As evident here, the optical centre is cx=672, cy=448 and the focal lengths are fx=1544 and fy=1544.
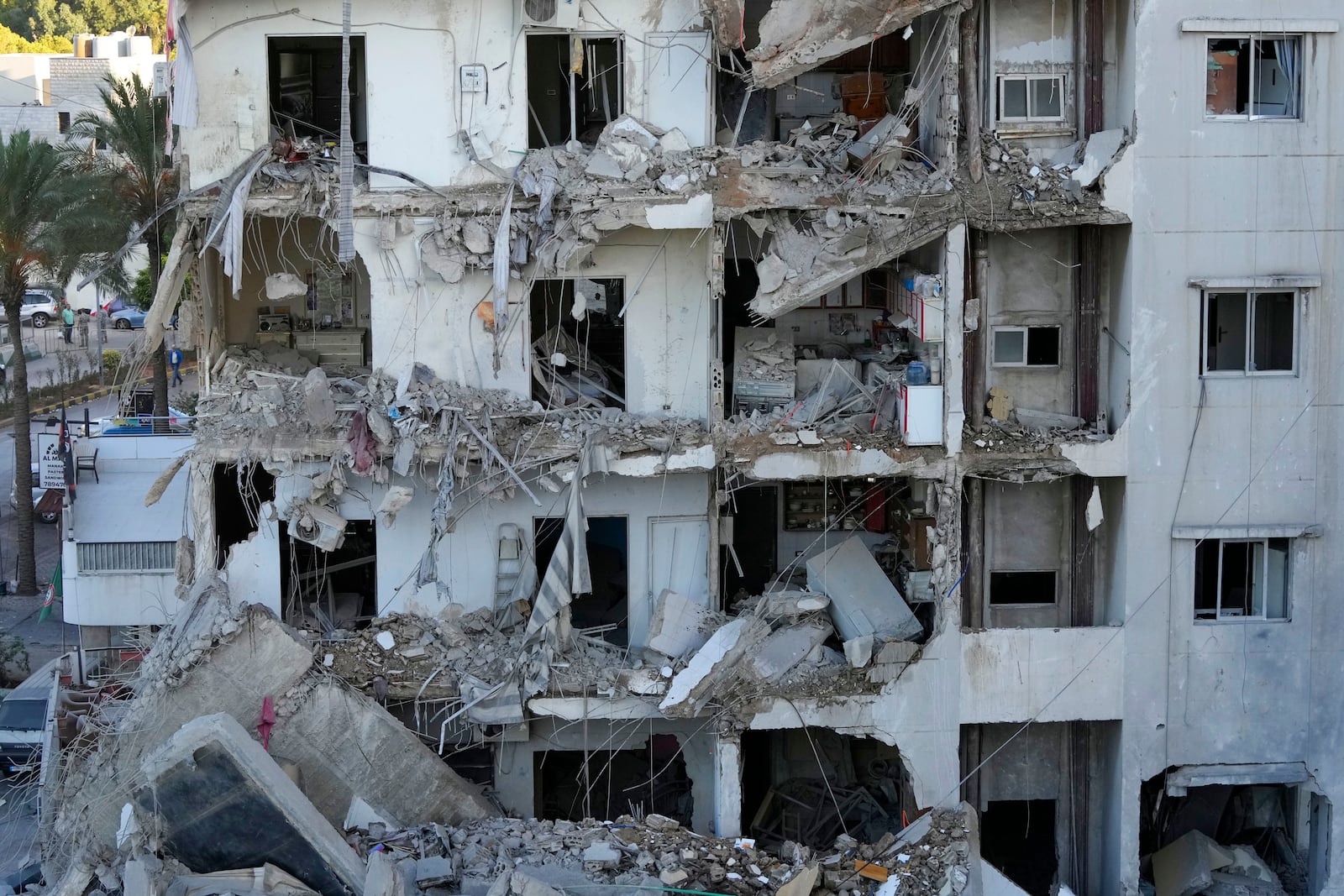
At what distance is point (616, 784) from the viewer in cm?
2477

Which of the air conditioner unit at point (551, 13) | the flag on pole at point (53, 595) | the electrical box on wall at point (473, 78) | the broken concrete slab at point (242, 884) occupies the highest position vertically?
the air conditioner unit at point (551, 13)

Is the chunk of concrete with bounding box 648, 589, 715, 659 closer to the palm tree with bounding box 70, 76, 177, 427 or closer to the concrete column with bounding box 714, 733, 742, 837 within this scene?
the concrete column with bounding box 714, 733, 742, 837

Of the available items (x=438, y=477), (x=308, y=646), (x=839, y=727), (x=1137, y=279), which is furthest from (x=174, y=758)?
(x=1137, y=279)

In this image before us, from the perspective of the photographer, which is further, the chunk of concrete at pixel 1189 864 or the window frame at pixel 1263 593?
the chunk of concrete at pixel 1189 864

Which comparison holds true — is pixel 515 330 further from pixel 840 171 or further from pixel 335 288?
pixel 840 171

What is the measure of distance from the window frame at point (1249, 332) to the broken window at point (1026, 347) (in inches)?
83.8

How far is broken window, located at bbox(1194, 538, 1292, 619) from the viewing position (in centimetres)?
2234

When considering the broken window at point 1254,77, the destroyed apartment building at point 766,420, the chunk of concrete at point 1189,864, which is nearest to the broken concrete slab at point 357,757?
the destroyed apartment building at point 766,420

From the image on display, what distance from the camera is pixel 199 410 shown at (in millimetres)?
22125

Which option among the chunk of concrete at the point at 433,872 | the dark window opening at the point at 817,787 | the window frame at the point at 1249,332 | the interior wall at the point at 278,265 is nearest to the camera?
the chunk of concrete at the point at 433,872

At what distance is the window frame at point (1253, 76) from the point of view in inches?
831

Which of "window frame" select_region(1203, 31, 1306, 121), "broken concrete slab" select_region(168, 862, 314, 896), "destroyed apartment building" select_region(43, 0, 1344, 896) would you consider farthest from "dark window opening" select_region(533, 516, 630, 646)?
"window frame" select_region(1203, 31, 1306, 121)

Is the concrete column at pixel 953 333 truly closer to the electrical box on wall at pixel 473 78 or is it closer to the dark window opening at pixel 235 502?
the electrical box on wall at pixel 473 78

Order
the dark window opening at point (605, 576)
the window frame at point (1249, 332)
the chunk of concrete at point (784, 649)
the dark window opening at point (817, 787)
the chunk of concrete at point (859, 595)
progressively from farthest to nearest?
the dark window opening at point (817, 787), the dark window opening at point (605, 576), the chunk of concrete at point (859, 595), the chunk of concrete at point (784, 649), the window frame at point (1249, 332)
